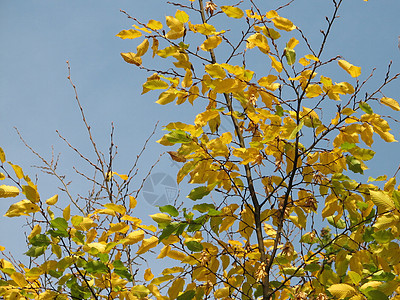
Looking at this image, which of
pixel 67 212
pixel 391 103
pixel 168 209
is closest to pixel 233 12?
pixel 391 103

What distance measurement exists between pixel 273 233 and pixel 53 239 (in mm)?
1259

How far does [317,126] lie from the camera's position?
2.09 metres

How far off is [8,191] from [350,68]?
179cm

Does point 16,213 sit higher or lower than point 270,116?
lower

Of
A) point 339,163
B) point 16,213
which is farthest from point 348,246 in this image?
point 16,213

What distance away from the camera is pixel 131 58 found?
89.2 inches

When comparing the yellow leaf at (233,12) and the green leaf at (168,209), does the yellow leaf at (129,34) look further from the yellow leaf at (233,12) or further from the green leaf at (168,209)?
the green leaf at (168,209)

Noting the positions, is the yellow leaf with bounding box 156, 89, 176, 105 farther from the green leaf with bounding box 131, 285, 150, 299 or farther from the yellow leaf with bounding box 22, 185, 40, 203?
the green leaf with bounding box 131, 285, 150, 299

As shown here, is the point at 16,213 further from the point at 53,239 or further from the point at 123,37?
the point at 123,37

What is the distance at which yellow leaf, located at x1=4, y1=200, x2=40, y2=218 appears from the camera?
1942 millimetres

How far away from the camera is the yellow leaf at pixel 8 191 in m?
1.95

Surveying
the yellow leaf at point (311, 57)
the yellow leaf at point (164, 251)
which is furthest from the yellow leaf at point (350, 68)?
the yellow leaf at point (164, 251)

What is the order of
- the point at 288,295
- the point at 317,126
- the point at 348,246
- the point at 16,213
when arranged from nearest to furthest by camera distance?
1. the point at 16,213
2. the point at 317,126
3. the point at 348,246
4. the point at 288,295

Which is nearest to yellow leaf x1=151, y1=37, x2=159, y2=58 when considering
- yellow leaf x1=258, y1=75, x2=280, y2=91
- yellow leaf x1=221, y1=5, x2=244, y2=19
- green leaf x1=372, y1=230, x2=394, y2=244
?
yellow leaf x1=221, y1=5, x2=244, y2=19
